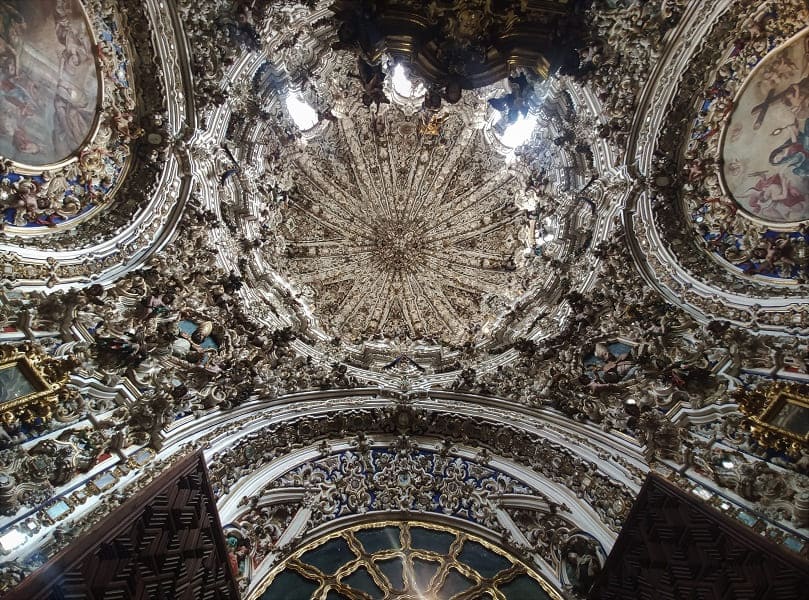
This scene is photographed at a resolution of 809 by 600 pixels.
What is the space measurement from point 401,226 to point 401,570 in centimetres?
1100

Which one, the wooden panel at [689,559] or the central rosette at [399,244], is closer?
the wooden panel at [689,559]

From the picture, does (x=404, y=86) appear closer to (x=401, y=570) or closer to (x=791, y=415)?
(x=791, y=415)

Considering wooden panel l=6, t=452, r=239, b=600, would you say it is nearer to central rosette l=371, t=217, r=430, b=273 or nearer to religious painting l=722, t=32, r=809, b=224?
religious painting l=722, t=32, r=809, b=224

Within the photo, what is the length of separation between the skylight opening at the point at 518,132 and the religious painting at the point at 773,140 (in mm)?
5109

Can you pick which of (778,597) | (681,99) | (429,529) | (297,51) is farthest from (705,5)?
(429,529)

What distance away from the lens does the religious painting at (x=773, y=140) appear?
689cm

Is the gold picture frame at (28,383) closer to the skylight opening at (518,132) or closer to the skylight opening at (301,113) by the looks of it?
the skylight opening at (301,113)

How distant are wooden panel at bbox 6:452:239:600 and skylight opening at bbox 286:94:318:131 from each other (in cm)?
895

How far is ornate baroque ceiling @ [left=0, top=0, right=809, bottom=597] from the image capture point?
573cm

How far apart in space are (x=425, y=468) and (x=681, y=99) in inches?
319

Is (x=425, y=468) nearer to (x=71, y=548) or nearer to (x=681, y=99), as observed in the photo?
(x=71, y=548)

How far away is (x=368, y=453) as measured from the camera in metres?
8.95

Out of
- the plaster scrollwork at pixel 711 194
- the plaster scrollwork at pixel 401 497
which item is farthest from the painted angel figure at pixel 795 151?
the plaster scrollwork at pixel 401 497

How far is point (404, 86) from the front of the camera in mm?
13945
